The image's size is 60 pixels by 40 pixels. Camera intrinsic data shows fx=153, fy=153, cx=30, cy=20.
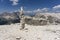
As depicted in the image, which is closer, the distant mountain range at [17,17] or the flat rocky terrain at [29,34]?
the flat rocky terrain at [29,34]

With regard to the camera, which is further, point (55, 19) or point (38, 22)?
point (55, 19)

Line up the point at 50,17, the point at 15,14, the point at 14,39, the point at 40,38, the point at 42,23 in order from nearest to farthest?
the point at 14,39 → the point at 40,38 → the point at 42,23 → the point at 50,17 → the point at 15,14

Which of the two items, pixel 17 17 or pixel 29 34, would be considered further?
pixel 17 17

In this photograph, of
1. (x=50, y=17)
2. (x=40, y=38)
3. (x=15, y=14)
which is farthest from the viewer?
(x=15, y=14)

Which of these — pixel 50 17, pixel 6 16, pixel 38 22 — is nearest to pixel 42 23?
pixel 38 22

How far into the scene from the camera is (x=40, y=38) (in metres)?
10.9

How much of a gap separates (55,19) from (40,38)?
12.1m

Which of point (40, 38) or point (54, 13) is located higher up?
point (54, 13)

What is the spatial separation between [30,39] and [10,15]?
1415 centimetres

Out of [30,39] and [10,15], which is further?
[10,15]

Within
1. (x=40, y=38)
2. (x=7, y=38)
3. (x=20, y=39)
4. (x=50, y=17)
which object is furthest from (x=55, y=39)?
(x=50, y=17)

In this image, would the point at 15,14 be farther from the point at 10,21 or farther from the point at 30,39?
the point at 30,39

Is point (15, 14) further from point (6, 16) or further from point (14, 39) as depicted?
point (14, 39)

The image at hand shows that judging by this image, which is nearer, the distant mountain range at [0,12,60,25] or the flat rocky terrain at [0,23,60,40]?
the flat rocky terrain at [0,23,60,40]
